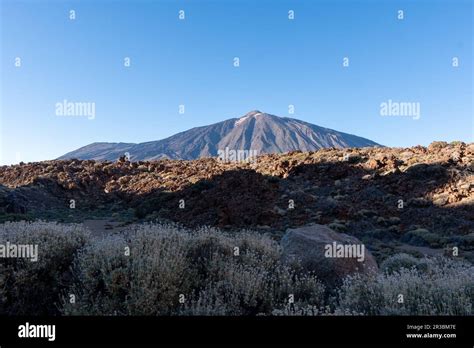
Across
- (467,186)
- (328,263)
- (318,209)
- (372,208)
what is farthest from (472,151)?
(328,263)

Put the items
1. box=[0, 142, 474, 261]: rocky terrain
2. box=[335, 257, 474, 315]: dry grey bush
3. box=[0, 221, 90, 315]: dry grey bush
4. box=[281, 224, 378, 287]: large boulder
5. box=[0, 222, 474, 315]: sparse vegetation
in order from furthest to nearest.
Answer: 1. box=[0, 142, 474, 261]: rocky terrain
2. box=[281, 224, 378, 287]: large boulder
3. box=[0, 221, 90, 315]: dry grey bush
4. box=[0, 222, 474, 315]: sparse vegetation
5. box=[335, 257, 474, 315]: dry grey bush

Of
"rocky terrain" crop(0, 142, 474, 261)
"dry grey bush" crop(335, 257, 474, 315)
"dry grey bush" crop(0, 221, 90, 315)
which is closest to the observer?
"dry grey bush" crop(335, 257, 474, 315)

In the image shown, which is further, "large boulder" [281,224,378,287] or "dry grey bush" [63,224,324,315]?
"large boulder" [281,224,378,287]

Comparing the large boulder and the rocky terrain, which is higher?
the rocky terrain

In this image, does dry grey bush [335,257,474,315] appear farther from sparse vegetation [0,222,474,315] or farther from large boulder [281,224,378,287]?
large boulder [281,224,378,287]

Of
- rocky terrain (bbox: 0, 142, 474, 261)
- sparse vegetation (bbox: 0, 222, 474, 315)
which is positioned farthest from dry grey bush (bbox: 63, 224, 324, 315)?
rocky terrain (bbox: 0, 142, 474, 261)

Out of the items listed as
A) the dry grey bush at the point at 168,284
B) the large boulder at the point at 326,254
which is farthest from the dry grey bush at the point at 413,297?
the large boulder at the point at 326,254
